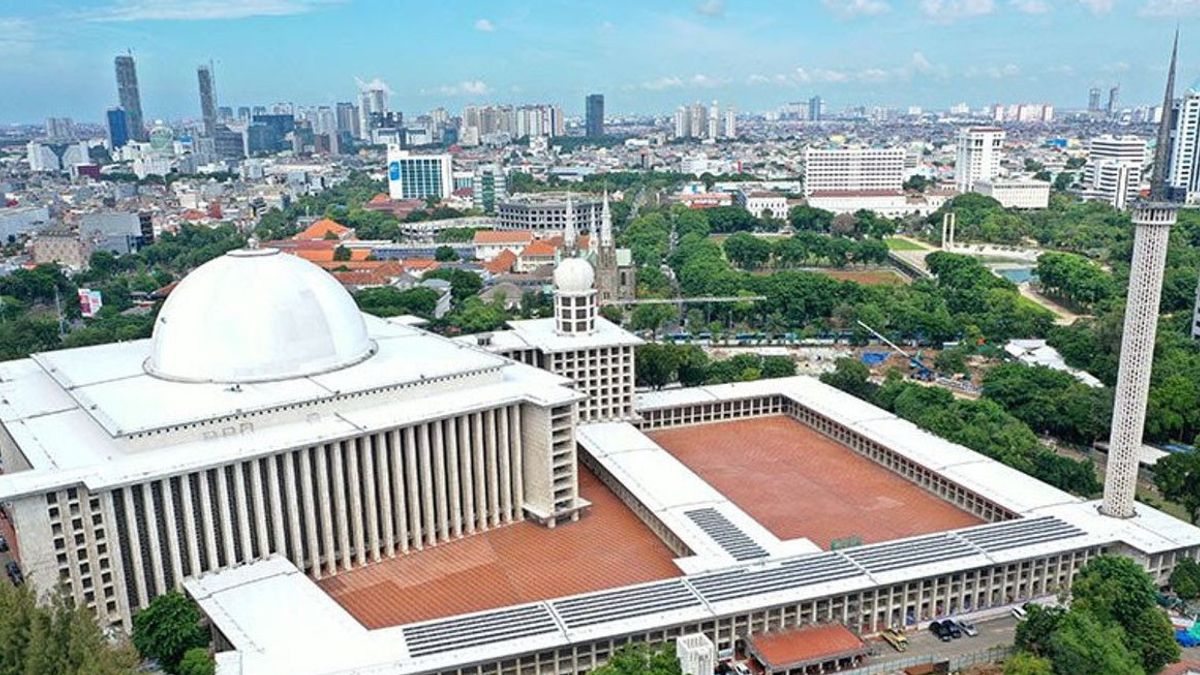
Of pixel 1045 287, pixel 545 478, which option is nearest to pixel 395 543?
pixel 545 478

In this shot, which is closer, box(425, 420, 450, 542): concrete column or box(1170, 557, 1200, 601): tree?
box(1170, 557, 1200, 601): tree

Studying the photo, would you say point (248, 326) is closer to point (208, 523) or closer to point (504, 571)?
point (208, 523)

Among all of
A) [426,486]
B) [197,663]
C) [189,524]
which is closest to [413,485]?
[426,486]

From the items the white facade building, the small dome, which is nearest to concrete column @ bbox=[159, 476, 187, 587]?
the small dome

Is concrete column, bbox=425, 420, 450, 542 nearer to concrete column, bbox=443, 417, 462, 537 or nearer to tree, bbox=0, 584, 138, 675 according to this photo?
concrete column, bbox=443, 417, 462, 537

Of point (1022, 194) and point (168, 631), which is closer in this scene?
point (168, 631)

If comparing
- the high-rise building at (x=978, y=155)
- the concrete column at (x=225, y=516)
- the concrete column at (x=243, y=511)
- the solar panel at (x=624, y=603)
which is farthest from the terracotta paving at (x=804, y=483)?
the high-rise building at (x=978, y=155)
